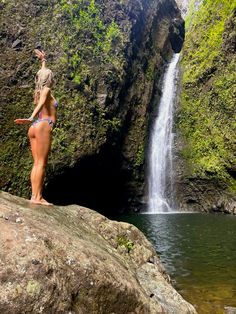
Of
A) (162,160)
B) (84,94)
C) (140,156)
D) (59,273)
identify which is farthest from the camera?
(162,160)

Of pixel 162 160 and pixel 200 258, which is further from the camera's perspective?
pixel 162 160

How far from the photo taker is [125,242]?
26.8ft

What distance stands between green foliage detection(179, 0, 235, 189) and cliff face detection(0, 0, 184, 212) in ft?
16.4

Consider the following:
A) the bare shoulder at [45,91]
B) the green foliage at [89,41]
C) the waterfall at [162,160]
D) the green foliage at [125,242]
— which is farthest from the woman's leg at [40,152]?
the waterfall at [162,160]

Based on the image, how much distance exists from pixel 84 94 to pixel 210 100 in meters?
15.3

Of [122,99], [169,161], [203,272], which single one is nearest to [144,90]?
[122,99]

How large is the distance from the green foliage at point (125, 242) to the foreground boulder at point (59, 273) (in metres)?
1.22

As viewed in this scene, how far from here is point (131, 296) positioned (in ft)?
18.0

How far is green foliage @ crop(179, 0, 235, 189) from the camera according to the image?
38.6 metres

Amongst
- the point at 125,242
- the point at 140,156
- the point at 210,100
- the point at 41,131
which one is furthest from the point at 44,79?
the point at 210,100

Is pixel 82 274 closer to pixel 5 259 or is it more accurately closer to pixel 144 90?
pixel 5 259

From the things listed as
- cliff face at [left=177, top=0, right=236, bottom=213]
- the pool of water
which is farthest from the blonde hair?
cliff face at [left=177, top=0, right=236, bottom=213]

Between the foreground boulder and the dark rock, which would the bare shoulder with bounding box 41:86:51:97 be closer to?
the foreground boulder

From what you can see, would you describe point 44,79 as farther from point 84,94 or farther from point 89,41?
point 89,41
